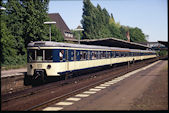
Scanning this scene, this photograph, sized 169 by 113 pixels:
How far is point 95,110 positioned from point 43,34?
29462 mm

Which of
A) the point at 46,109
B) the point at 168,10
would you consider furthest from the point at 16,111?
the point at 168,10

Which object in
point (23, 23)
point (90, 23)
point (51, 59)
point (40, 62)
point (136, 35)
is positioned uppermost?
point (136, 35)

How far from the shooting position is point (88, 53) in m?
23.8

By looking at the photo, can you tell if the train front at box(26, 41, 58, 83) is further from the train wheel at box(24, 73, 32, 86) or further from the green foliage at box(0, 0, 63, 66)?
the green foliage at box(0, 0, 63, 66)

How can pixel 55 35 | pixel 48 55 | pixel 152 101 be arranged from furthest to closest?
pixel 55 35 → pixel 48 55 → pixel 152 101

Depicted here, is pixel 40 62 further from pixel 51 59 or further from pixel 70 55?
pixel 70 55

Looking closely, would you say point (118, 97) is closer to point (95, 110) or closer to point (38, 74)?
point (95, 110)

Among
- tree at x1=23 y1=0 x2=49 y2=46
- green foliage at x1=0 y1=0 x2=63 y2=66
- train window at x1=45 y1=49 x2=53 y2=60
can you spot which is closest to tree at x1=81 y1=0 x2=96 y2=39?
tree at x1=23 y1=0 x2=49 y2=46

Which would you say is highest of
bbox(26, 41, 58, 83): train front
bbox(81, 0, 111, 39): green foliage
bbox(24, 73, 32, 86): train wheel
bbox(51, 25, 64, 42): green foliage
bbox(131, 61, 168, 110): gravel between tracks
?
bbox(81, 0, 111, 39): green foliage

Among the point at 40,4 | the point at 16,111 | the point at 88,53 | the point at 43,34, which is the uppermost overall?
the point at 40,4

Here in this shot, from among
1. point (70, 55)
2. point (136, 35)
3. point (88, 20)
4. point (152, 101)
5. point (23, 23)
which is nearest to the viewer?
point (152, 101)

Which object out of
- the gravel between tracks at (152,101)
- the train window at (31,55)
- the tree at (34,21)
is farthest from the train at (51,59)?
the tree at (34,21)

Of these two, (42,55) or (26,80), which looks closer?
(42,55)

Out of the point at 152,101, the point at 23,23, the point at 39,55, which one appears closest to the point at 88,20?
the point at 23,23
